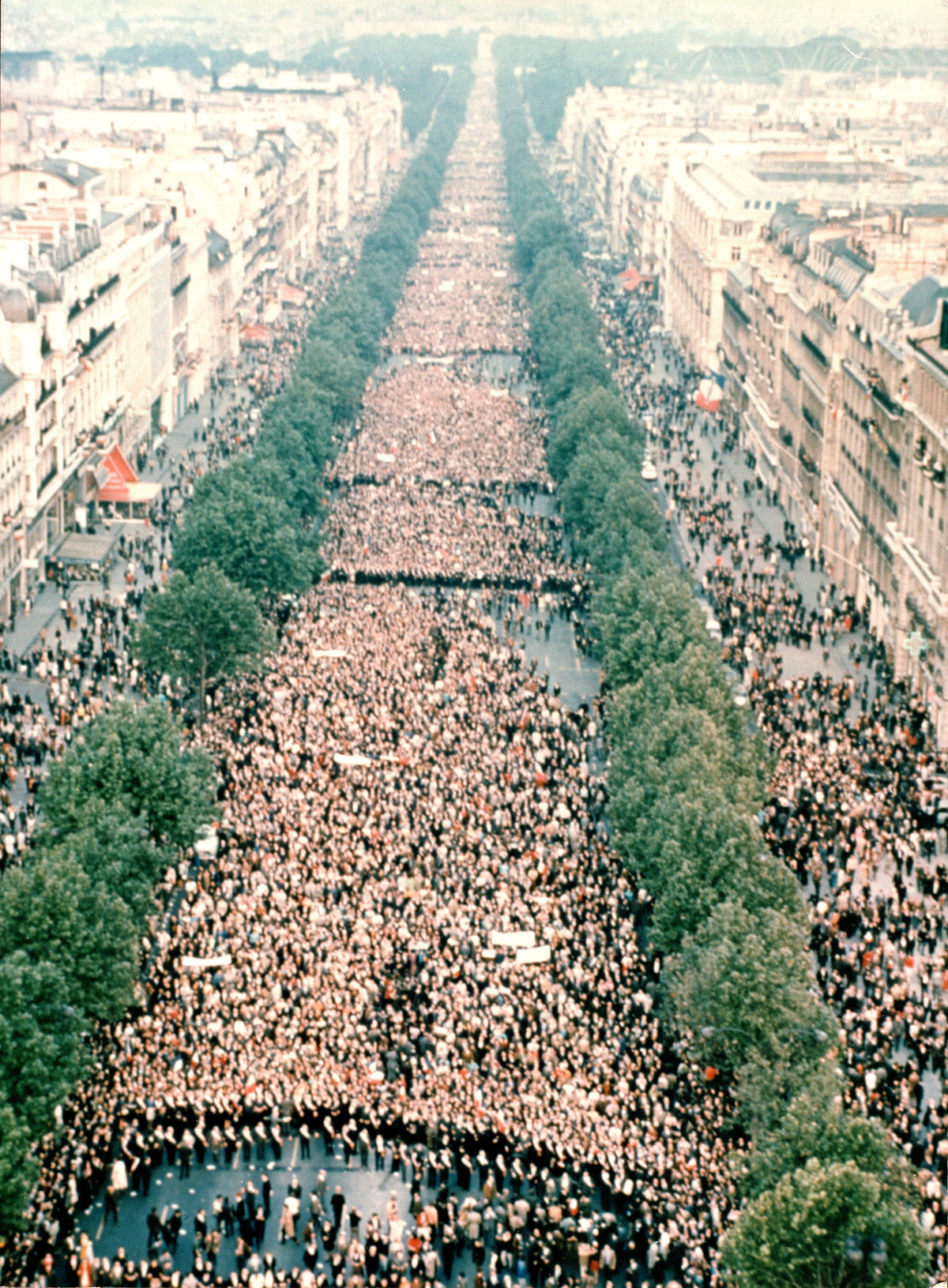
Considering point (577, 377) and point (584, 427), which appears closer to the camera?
point (584, 427)

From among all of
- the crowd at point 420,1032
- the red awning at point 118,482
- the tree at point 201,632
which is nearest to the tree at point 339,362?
the red awning at point 118,482

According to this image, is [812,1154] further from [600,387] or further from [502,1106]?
[600,387]

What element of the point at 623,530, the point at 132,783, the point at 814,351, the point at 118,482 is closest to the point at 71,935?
the point at 132,783

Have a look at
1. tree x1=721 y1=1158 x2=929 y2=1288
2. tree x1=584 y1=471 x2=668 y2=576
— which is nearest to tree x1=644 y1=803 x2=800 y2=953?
tree x1=721 y1=1158 x2=929 y2=1288

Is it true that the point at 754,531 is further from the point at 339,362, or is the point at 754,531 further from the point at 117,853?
the point at 117,853

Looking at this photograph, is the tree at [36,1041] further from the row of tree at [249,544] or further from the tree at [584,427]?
the tree at [584,427]

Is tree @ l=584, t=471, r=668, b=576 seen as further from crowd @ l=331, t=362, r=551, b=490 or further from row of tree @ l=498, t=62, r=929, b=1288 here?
crowd @ l=331, t=362, r=551, b=490

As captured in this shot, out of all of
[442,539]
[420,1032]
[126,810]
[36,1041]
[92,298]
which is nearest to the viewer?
[36,1041]
